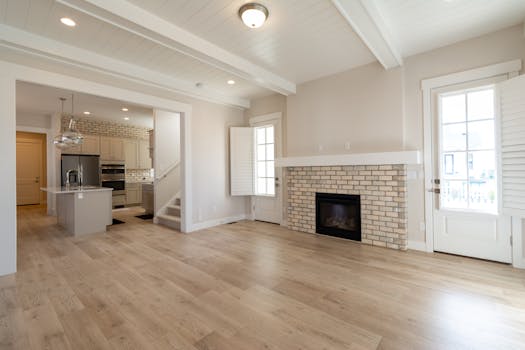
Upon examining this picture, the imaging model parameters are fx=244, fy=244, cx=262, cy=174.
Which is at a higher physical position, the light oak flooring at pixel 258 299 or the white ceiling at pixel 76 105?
the white ceiling at pixel 76 105

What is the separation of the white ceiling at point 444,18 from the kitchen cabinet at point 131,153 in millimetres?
7782

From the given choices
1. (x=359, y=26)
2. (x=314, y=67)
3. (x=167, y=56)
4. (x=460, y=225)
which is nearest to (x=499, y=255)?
(x=460, y=225)

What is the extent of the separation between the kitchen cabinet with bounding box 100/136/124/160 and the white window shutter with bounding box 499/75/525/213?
8.78 metres

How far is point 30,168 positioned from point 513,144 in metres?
12.4

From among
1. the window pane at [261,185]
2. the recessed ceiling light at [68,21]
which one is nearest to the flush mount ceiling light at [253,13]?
the recessed ceiling light at [68,21]

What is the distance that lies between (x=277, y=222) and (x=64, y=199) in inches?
176

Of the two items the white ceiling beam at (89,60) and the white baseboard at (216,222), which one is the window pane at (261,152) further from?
the white ceiling beam at (89,60)

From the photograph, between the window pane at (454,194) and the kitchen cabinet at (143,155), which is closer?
the window pane at (454,194)

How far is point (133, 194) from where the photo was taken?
8.06m

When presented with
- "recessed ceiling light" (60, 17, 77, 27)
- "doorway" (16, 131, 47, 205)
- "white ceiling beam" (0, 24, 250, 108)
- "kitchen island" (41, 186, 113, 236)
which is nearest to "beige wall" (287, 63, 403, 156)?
"white ceiling beam" (0, 24, 250, 108)

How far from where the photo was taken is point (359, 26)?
2.60m

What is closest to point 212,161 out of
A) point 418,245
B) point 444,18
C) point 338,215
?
point 338,215

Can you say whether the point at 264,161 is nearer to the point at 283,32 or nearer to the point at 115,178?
the point at 283,32

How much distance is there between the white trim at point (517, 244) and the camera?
282cm
